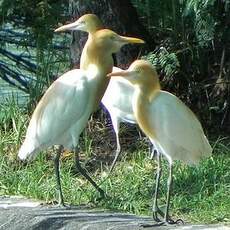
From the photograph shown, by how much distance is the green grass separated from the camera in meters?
6.32

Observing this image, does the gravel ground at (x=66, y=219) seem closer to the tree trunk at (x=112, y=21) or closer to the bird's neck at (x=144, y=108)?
the bird's neck at (x=144, y=108)

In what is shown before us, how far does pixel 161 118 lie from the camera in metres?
5.66

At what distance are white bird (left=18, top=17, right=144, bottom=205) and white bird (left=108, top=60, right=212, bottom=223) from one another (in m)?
0.54

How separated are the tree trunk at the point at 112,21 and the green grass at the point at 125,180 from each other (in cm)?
72

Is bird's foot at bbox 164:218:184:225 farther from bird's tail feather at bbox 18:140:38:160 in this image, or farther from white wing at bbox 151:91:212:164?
bird's tail feather at bbox 18:140:38:160

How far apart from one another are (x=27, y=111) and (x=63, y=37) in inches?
58.0

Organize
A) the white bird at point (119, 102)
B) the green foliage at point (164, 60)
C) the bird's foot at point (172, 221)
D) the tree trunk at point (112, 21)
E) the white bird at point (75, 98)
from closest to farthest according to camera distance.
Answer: the bird's foot at point (172, 221) → the white bird at point (75, 98) → the white bird at point (119, 102) → the green foliage at point (164, 60) → the tree trunk at point (112, 21)

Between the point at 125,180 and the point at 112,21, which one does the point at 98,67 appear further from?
the point at 112,21

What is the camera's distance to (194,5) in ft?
24.7

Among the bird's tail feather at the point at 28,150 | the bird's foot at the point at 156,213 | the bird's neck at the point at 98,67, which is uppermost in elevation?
the bird's neck at the point at 98,67

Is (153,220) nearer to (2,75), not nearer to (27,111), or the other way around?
(27,111)

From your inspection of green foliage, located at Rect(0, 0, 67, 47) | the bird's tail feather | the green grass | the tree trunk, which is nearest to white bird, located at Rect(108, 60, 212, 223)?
the green grass

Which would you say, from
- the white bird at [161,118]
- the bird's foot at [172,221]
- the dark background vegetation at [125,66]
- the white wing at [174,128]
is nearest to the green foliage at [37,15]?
the dark background vegetation at [125,66]

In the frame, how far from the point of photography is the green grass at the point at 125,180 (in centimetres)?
632
